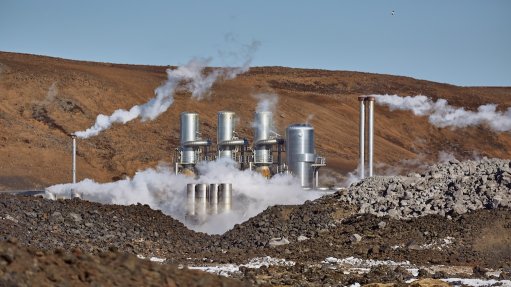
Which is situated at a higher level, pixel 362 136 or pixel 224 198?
pixel 362 136

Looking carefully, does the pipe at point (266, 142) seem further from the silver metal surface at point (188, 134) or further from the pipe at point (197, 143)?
the silver metal surface at point (188, 134)

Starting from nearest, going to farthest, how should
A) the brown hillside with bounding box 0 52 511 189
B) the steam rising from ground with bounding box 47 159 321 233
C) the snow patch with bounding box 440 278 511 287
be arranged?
the snow patch with bounding box 440 278 511 287 < the steam rising from ground with bounding box 47 159 321 233 < the brown hillside with bounding box 0 52 511 189

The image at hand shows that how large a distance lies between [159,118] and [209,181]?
42088 mm

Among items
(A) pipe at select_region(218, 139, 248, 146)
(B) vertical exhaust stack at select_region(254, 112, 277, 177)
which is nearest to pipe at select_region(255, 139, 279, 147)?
(B) vertical exhaust stack at select_region(254, 112, 277, 177)

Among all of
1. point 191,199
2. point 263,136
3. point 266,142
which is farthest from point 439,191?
point 263,136

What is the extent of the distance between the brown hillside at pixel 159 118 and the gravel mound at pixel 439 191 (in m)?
35.5

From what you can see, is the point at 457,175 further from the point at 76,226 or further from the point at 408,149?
the point at 408,149

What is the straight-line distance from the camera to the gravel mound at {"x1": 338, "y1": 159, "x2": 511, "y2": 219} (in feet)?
113

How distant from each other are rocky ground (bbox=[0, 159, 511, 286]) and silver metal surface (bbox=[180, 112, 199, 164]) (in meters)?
15.5

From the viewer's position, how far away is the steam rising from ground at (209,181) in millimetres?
44781

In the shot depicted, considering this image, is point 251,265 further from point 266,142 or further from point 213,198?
point 266,142

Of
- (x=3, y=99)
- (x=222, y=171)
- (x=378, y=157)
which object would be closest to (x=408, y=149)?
(x=378, y=157)

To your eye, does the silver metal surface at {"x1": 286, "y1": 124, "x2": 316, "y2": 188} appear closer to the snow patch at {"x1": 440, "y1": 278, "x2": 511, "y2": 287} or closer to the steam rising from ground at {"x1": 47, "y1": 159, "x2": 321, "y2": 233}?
the steam rising from ground at {"x1": 47, "y1": 159, "x2": 321, "y2": 233}

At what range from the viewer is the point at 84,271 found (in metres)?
14.4
